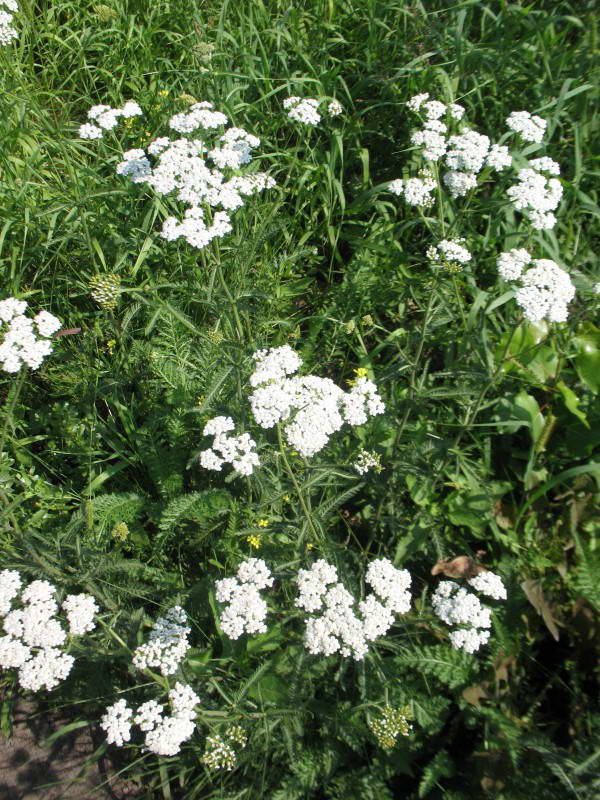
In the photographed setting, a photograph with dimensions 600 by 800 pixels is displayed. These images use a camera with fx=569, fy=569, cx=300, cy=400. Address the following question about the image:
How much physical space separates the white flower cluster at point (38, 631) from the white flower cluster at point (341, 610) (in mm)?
930

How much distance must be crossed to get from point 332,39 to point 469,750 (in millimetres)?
4863

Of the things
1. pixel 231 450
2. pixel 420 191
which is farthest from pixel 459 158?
pixel 231 450

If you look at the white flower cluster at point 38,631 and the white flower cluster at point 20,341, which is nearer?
the white flower cluster at point 38,631

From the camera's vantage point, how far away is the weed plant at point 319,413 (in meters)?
2.70

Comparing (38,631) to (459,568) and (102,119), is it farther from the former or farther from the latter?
(102,119)

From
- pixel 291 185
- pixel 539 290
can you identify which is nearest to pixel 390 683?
pixel 539 290

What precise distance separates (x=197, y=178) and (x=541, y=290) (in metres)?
1.79

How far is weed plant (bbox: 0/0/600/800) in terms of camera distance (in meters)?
2.70

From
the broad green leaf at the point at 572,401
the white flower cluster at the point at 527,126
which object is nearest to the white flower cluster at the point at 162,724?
the broad green leaf at the point at 572,401

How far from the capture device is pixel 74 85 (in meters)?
4.59

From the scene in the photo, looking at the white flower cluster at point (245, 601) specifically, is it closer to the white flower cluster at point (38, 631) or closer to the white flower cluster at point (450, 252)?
the white flower cluster at point (38, 631)

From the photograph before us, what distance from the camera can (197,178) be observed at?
2.88 meters

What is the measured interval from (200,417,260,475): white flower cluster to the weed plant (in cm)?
12

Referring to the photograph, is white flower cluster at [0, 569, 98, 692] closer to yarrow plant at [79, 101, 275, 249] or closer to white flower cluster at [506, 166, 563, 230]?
yarrow plant at [79, 101, 275, 249]
